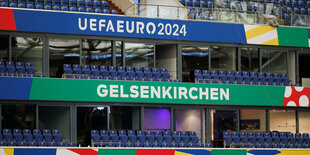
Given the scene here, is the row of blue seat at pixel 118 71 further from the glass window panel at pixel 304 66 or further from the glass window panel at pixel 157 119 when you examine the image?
the glass window panel at pixel 304 66

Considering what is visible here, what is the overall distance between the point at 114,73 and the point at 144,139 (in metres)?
2.95

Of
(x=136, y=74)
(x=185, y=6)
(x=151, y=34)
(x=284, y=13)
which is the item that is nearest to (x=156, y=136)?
(x=136, y=74)

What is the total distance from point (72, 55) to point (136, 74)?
8.94ft

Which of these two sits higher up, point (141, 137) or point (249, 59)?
point (249, 59)

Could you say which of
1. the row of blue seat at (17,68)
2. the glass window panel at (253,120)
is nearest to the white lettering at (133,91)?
the row of blue seat at (17,68)

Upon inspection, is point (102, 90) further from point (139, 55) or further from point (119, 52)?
point (139, 55)

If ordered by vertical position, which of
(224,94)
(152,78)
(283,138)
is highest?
(152,78)

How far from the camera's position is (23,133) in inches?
883

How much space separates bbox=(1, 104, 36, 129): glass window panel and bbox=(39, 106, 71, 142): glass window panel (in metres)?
0.36

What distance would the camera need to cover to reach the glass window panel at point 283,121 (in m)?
27.9

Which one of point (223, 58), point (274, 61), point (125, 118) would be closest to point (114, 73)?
point (125, 118)

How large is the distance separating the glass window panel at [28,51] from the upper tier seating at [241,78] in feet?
21.7

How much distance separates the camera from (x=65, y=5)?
2547 centimetres

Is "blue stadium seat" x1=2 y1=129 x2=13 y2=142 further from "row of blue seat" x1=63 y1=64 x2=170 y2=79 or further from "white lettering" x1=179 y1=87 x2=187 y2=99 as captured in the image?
"white lettering" x1=179 y1=87 x2=187 y2=99
